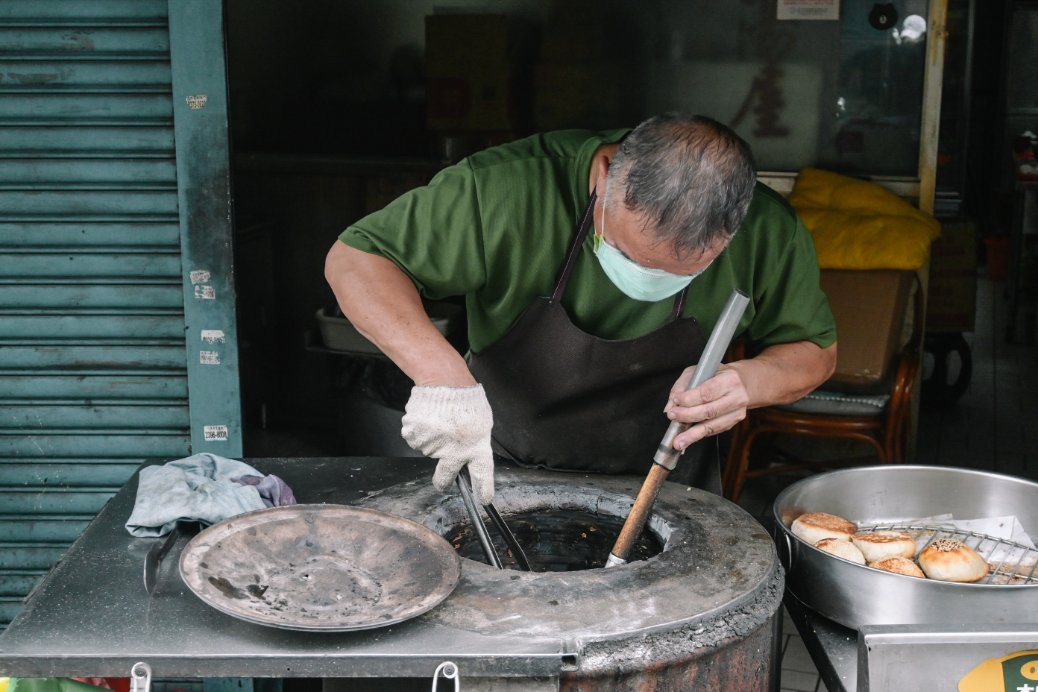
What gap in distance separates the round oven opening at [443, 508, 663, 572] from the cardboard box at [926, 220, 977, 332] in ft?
13.5

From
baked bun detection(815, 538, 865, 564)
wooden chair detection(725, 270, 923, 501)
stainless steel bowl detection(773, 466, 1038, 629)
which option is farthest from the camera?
wooden chair detection(725, 270, 923, 501)

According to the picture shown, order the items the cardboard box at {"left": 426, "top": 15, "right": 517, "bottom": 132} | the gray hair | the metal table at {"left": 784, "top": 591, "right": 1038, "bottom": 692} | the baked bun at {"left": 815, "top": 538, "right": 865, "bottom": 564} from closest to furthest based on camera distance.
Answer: the metal table at {"left": 784, "top": 591, "right": 1038, "bottom": 692} → the gray hair → the baked bun at {"left": 815, "top": 538, "right": 865, "bottom": 564} → the cardboard box at {"left": 426, "top": 15, "right": 517, "bottom": 132}

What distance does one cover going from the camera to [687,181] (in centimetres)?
188

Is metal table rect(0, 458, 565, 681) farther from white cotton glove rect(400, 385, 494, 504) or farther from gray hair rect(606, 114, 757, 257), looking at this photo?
gray hair rect(606, 114, 757, 257)

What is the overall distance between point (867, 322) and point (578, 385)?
2.36 metres

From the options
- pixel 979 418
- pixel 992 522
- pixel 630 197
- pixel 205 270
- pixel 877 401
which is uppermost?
pixel 630 197

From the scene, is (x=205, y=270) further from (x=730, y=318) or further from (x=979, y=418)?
(x=979, y=418)

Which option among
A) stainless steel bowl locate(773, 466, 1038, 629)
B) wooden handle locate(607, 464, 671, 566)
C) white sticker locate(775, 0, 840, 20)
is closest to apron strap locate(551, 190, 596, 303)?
wooden handle locate(607, 464, 671, 566)

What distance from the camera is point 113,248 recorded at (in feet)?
9.71

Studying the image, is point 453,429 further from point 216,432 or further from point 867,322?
point 867,322

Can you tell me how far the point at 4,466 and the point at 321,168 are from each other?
9.14 feet

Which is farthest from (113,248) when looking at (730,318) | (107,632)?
(730,318)

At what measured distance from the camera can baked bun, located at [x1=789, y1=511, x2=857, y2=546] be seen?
2096 millimetres

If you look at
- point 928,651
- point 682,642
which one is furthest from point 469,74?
point 928,651
